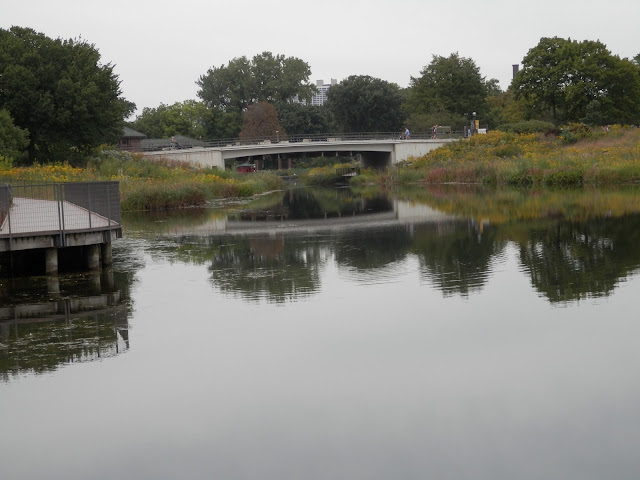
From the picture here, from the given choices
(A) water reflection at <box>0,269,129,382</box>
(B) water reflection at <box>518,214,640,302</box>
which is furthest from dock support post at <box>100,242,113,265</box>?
(B) water reflection at <box>518,214,640,302</box>

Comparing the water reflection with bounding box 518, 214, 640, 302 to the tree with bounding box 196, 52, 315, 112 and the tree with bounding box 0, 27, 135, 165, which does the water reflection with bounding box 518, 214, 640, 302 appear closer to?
the tree with bounding box 0, 27, 135, 165

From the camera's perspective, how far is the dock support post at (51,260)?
2006 cm

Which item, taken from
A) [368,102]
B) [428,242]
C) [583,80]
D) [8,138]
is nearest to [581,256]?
[428,242]

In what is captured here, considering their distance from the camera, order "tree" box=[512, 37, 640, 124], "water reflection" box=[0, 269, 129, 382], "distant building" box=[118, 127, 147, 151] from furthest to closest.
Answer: "distant building" box=[118, 127, 147, 151] < "tree" box=[512, 37, 640, 124] < "water reflection" box=[0, 269, 129, 382]

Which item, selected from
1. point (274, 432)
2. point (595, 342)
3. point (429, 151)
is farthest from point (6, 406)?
point (429, 151)

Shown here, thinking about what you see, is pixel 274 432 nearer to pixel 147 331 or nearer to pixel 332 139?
pixel 147 331

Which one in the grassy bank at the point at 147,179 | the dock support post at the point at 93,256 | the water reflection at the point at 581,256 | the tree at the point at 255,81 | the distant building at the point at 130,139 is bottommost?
the water reflection at the point at 581,256

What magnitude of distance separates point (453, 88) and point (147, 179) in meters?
53.1

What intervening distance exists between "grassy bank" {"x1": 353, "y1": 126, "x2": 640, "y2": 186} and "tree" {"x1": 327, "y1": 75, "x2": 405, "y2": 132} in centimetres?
2580

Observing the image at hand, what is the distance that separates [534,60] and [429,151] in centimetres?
1249

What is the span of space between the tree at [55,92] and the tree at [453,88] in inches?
1872

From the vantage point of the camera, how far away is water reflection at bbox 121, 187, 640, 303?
17422 millimetres

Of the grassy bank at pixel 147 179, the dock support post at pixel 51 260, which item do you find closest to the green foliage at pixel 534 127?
the grassy bank at pixel 147 179

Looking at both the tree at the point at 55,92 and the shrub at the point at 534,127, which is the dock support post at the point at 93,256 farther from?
the shrub at the point at 534,127
